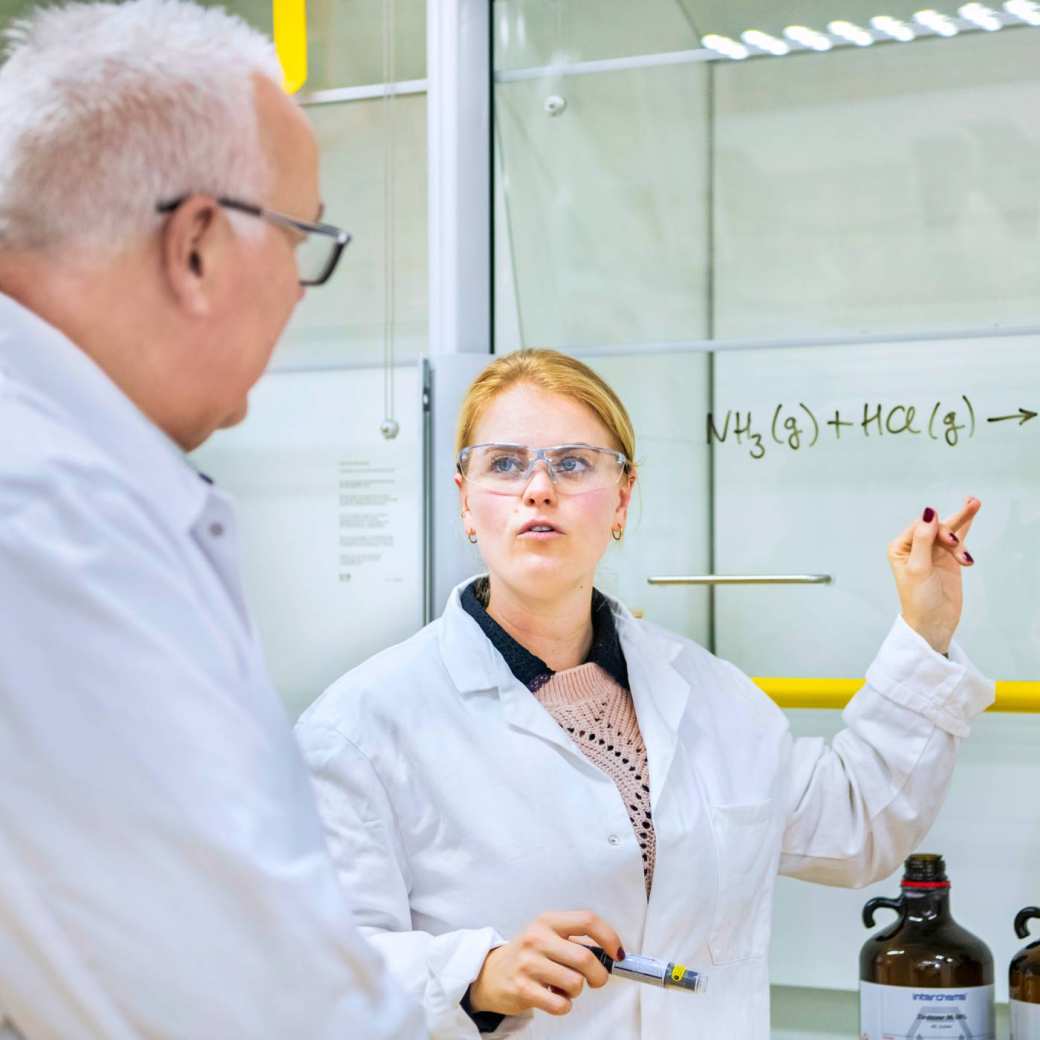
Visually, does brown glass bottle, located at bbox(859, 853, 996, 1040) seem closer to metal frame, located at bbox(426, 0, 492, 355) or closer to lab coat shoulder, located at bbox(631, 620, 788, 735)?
lab coat shoulder, located at bbox(631, 620, 788, 735)

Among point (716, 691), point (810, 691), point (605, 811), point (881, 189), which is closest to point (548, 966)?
point (605, 811)

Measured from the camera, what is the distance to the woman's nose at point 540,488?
1.81 m

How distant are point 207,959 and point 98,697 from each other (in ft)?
0.49

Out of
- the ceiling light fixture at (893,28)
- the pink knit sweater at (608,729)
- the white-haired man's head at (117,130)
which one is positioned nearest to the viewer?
→ the white-haired man's head at (117,130)

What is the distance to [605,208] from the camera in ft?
8.75

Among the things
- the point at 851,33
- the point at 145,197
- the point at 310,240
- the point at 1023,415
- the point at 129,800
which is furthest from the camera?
the point at 851,33

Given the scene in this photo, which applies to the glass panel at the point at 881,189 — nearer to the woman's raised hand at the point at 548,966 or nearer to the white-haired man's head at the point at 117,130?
the woman's raised hand at the point at 548,966

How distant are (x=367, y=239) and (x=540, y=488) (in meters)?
1.15

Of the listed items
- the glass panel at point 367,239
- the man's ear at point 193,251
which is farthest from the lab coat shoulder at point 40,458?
the glass panel at point 367,239

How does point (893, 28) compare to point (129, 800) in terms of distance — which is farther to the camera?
point (893, 28)

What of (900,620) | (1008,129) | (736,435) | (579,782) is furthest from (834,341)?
(579,782)

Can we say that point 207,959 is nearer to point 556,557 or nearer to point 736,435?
point 556,557

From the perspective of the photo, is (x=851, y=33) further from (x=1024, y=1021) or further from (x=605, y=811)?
(x=1024, y=1021)

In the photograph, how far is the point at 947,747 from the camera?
1.91 meters
